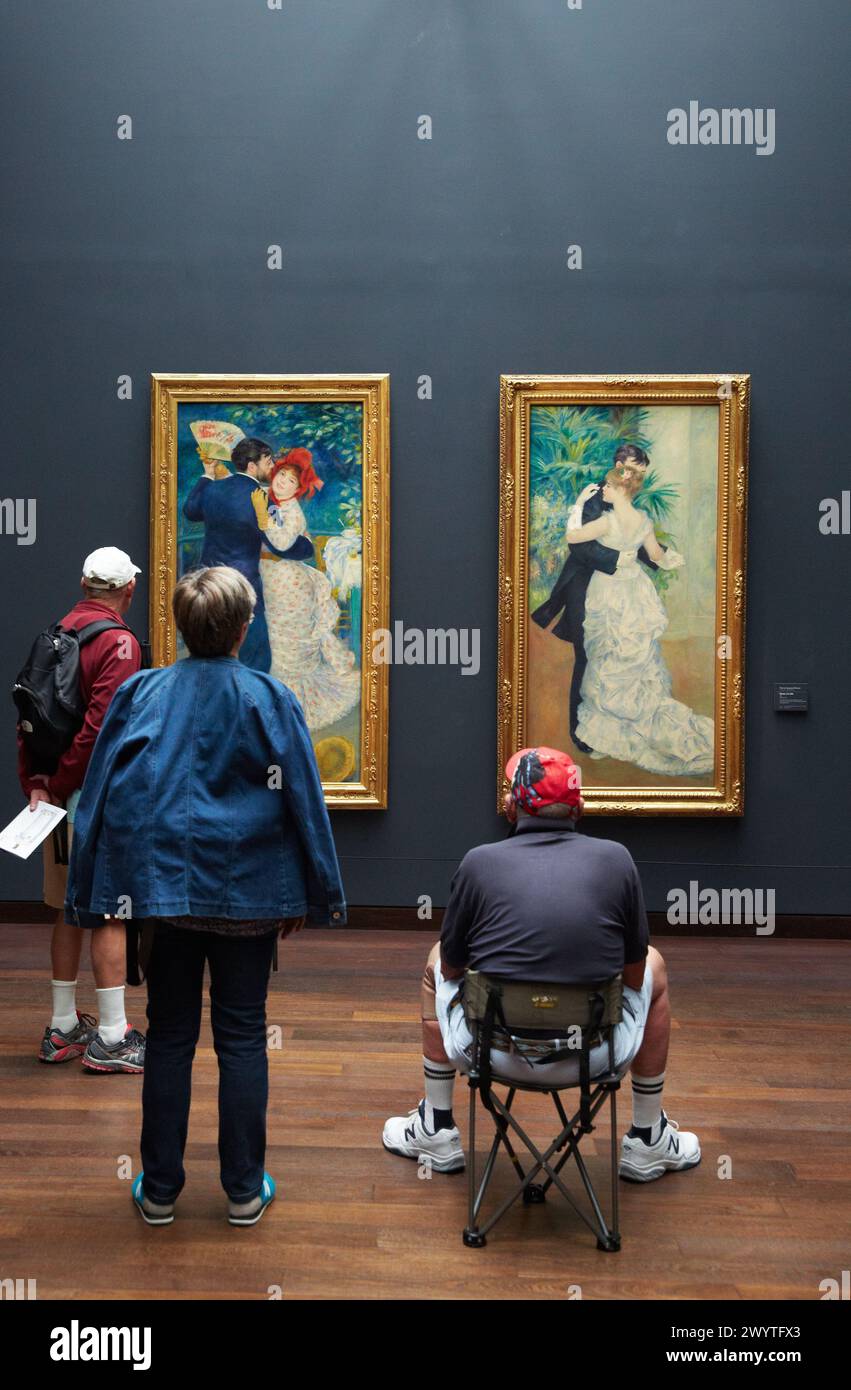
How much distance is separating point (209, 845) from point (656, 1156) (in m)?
1.91

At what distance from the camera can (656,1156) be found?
4.37m

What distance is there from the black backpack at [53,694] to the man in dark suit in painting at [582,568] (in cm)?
319

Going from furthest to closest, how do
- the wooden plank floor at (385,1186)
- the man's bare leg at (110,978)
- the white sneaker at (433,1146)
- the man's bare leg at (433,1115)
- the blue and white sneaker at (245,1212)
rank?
the man's bare leg at (110,978), the white sneaker at (433,1146), the man's bare leg at (433,1115), the blue and white sneaker at (245,1212), the wooden plank floor at (385,1186)

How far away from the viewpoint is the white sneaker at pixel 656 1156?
435 cm

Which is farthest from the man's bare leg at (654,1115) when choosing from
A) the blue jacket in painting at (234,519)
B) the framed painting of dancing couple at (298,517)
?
the blue jacket in painting at (234,519)

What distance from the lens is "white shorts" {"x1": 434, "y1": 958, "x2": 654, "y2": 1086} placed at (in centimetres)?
378

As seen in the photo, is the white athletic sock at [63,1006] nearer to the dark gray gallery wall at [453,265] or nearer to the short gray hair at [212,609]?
the short gray hair at [212,609]

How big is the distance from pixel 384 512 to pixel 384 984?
278 centimetres

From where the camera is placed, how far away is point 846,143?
7715 millimetres

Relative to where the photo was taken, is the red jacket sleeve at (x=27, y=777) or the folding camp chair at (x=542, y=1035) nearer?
the folding camp chair at (x=542, y=1035)

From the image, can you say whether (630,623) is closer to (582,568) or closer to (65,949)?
(582,568)

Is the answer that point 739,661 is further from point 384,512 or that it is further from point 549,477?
point 384,512

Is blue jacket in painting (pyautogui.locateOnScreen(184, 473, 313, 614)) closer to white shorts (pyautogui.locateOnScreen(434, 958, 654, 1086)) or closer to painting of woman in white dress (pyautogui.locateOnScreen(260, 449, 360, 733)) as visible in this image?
painting of woman in white dress (pyautogui.locateOnScreen(260, 449, 360, 733))

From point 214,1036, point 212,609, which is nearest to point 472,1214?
Answer: point 214,1036
